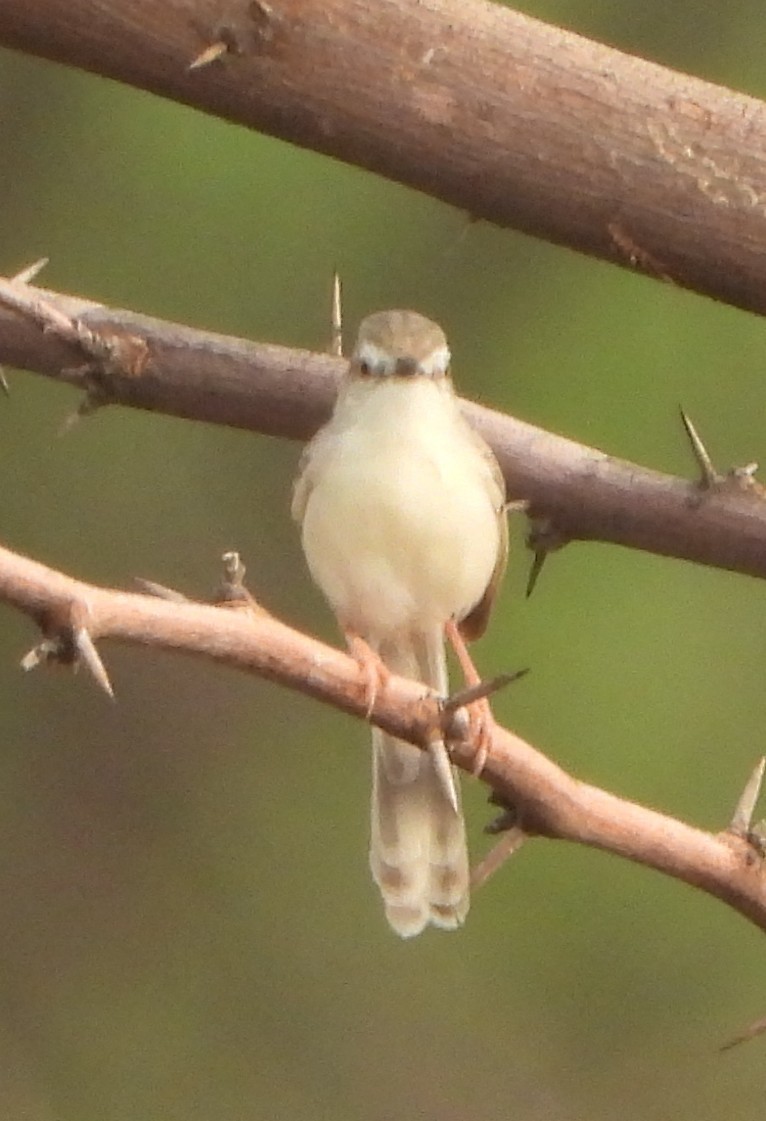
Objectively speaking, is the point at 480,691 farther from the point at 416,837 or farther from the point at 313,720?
the point at 313,720

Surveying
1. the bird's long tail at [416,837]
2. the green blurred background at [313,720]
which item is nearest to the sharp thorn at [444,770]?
the bird's long tail at [416,837]

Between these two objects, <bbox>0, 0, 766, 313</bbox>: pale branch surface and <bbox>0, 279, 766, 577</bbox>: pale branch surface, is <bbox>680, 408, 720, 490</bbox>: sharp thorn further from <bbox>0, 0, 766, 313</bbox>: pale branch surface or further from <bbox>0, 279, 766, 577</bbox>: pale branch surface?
<bbox>0, 0, 766, 313</bbox>: pale branch surface

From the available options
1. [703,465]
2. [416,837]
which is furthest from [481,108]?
[416,837]

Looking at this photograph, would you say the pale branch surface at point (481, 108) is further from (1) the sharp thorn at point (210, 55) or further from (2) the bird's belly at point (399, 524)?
(2) the bird's belly at point (399, 524)

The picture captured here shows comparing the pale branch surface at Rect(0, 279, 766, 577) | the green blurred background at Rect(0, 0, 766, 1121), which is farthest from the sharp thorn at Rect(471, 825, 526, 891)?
the green blurred background at Rect(0, 0, 766, 1121)

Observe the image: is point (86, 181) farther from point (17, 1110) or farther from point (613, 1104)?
point (613, 1104)

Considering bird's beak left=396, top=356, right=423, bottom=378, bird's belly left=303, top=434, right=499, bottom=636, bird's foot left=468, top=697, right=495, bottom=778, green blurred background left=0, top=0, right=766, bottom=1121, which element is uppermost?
green blurred background left=0, top=0, right=766, bottom=1121

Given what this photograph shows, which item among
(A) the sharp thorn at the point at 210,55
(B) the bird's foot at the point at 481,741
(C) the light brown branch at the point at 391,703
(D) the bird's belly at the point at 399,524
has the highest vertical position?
(D) the bird's belly at the point at 399,524
